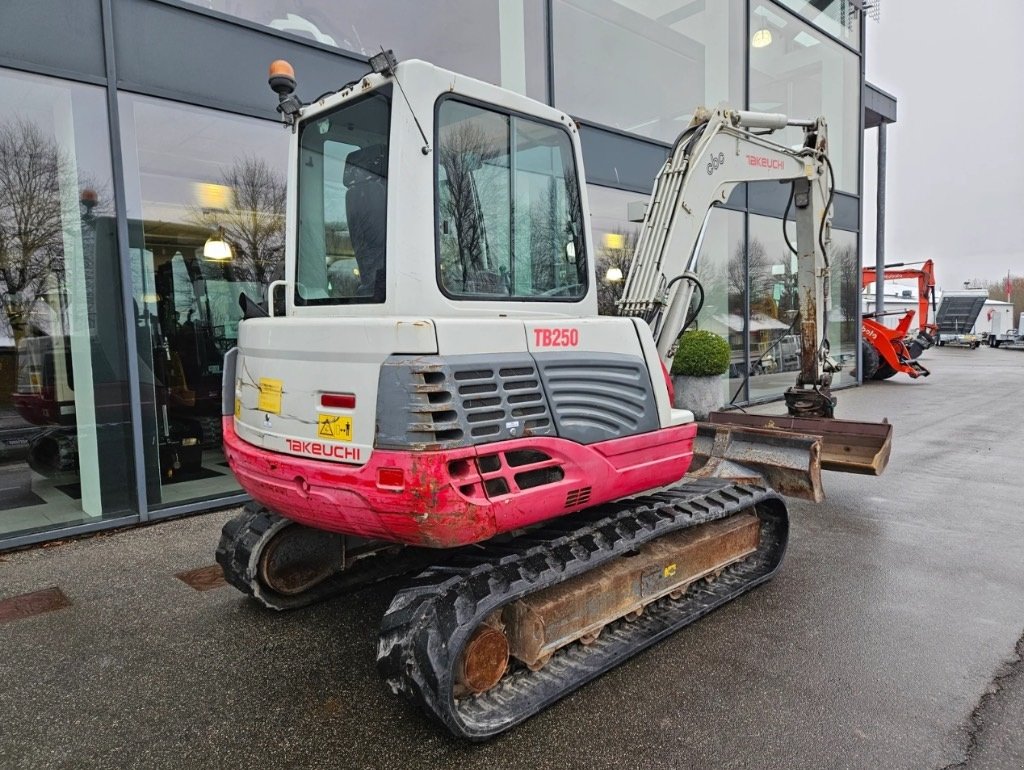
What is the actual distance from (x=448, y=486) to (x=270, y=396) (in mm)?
1098

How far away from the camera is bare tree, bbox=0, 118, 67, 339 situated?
16.5 ft

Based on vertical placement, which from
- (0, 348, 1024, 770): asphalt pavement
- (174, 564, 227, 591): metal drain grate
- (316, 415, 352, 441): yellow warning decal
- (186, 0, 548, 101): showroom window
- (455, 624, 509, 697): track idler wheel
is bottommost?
(0, 348, 1024, 770): asphalt pavement

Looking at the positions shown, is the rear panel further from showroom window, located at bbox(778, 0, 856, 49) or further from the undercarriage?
showroom window, located at bbox(778, 0, 856, 49)

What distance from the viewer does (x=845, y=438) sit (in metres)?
5.75

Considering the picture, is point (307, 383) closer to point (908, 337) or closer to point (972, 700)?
point (972, 700)

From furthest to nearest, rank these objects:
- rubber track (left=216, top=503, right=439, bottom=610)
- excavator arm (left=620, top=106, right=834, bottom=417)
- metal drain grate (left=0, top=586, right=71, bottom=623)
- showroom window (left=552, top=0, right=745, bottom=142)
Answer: showroom window (left=552, top=0, right=745, bottom=142) → excavator arm (left=620, top=106, right=834, bottom=417) → metal drain grate (left=0, top=586, right=71, bottom=623) → rubber track (left=216, top=503, right=439, bottom=610)

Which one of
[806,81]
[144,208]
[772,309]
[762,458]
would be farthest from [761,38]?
[144,208]

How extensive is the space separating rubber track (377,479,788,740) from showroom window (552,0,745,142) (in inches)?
250

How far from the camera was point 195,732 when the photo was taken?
2762mm

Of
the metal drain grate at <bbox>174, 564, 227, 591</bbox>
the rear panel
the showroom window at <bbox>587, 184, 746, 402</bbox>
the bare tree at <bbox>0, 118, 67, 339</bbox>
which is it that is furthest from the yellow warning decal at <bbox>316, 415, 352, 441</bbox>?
the showroom window at <bbox>587, 184, 746, 402</bbox>

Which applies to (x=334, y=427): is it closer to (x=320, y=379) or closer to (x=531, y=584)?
(x=320, y=379)

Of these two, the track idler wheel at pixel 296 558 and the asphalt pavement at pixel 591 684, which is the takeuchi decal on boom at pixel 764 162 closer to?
the asphalt pavement at pixel 591 684

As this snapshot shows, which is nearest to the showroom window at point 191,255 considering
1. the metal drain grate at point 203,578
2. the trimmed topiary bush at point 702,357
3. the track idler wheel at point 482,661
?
the metal drain grate at point 203,578

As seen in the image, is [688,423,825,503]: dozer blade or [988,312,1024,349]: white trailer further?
[988,312,1024,349]: white trailer
